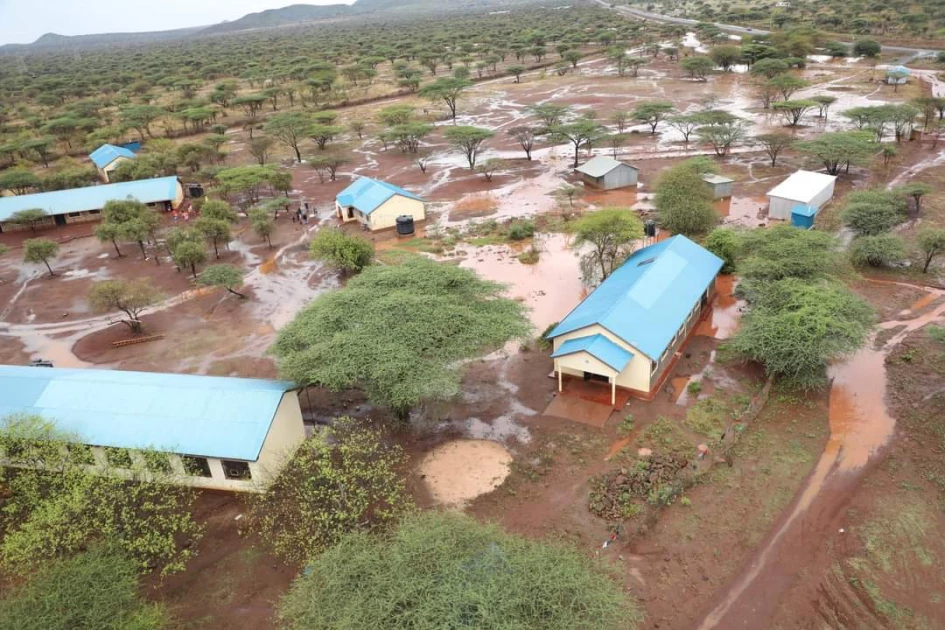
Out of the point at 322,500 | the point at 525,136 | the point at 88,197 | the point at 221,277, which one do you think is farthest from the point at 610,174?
the point at 88,197

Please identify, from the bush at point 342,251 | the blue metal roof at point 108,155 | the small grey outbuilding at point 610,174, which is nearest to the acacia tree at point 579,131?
the small grey outbuilding at point 610,174

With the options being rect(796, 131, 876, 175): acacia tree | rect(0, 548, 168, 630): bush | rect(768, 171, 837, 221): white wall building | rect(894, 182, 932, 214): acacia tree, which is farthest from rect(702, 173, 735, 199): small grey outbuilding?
rect(0, 548, 168, 630): bush

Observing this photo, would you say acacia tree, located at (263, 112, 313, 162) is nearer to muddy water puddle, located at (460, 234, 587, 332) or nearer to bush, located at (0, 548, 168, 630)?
muddy water puddle, located at (460, 234, 587, 332)

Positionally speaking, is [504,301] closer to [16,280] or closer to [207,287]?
[207,287]

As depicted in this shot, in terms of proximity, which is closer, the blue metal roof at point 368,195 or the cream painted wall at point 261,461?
the cream painted wall at point 261,461

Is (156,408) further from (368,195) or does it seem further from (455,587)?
(368,195)

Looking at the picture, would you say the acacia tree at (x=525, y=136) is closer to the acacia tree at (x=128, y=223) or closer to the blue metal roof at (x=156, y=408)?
the acacia tree at (x=128, y=223)
